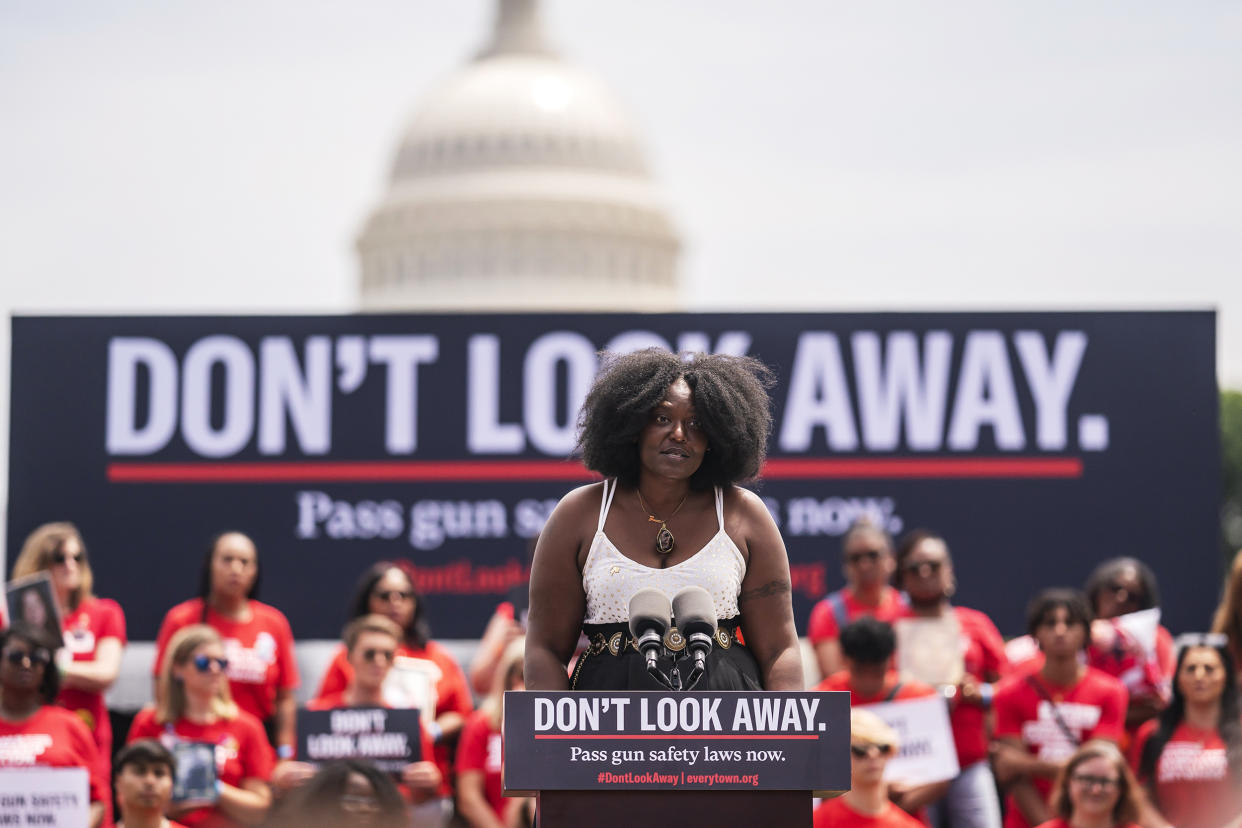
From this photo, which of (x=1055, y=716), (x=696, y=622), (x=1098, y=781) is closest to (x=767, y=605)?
(x=696, y=622)

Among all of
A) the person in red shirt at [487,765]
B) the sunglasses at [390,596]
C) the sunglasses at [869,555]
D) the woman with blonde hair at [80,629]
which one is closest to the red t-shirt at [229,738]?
the woman with blonde hair at [80,629]

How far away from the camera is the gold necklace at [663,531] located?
16.1ft

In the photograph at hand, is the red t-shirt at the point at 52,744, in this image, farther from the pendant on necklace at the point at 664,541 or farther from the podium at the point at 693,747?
the podium at the point at 693,747

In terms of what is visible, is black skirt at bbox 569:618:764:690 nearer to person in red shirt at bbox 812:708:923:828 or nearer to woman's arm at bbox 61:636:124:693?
person in red shirt at bbox 812:708:923:828

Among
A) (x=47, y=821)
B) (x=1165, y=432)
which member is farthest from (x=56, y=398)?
(x=1165, y=432)

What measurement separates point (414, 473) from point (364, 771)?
4.62 meters

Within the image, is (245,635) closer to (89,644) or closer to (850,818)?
(89,644)

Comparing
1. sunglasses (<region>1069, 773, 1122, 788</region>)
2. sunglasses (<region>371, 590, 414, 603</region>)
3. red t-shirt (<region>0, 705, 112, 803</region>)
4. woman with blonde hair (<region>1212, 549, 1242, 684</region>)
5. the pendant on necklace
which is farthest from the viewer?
sunglasses (<region>371, 590, 414, 603</region>)

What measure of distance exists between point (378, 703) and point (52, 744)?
168 cm

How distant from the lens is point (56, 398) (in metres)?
12.4

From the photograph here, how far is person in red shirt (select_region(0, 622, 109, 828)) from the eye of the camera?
8602mm

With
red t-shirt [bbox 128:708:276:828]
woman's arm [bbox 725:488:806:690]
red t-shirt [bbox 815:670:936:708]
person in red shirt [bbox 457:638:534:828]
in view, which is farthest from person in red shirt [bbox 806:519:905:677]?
woman's arm [bbox 725:488:806:690]

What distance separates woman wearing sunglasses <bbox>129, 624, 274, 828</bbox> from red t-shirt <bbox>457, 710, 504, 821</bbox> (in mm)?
1054

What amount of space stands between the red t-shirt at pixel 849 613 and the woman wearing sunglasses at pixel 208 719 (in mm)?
3224
